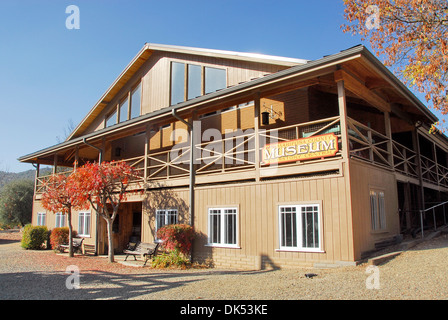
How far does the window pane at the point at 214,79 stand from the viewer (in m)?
15.0

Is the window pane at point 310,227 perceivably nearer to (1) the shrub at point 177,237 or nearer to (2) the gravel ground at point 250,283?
(2) the gravel ground at point 250,283

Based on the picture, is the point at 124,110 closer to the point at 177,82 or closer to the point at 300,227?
the point at 177,82

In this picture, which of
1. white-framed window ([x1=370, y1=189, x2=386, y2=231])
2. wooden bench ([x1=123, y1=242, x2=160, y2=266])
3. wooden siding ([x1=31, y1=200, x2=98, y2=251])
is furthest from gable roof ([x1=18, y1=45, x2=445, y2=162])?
wooden bench ([x1=123, y1=242, x2=160, y2=266])

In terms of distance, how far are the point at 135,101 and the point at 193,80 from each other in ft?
14.4

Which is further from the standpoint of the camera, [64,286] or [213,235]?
[213,235]

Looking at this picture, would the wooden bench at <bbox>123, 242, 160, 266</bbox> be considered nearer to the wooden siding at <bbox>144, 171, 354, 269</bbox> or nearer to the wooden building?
the wooden building

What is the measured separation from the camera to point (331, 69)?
972 centimetres

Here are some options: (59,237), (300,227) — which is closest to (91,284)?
(300,227)

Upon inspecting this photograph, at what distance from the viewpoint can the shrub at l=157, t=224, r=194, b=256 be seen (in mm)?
11695

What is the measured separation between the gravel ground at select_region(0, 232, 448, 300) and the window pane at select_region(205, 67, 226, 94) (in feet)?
25.0

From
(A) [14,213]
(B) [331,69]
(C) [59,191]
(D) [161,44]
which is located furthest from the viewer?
(A) [14,213]
